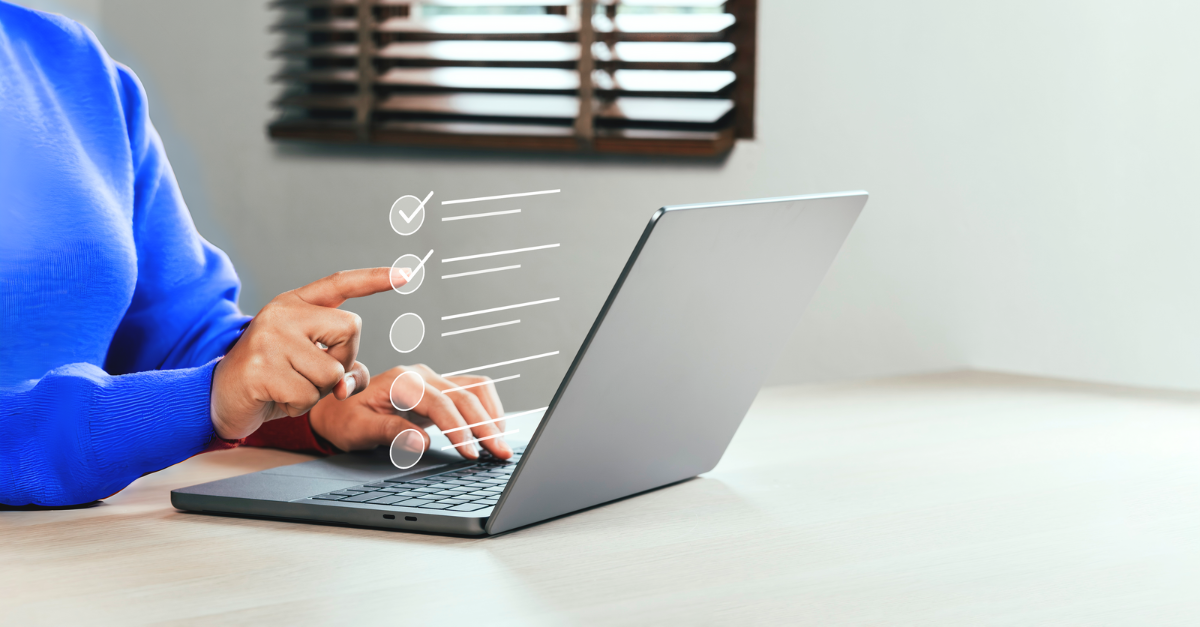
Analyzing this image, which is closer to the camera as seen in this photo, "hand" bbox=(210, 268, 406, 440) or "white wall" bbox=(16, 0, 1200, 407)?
"hand" bbox=(210, 268, 406, 440)

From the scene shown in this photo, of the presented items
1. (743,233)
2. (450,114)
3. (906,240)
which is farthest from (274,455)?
(450,114)

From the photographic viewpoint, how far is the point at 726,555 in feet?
1.84

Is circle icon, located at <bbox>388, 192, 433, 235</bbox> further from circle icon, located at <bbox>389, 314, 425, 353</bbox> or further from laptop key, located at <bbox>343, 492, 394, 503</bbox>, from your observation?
laptop key, located at <bbox>343, 492, 394, 503</bbox>

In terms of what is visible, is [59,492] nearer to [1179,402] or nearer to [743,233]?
[743,233]

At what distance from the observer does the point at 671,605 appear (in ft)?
1.56

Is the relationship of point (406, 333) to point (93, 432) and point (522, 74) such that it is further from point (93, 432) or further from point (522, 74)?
point (522, 74)

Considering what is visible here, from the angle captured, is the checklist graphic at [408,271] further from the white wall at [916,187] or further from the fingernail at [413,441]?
the white wall at [916,187]

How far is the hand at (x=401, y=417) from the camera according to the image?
0.77 m

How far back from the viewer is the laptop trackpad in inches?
28.3

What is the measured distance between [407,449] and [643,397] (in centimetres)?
16

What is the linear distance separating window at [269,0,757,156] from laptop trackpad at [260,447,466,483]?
1.01 meters

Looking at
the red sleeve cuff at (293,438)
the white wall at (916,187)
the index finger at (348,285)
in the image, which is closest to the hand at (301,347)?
the index finger at (348,285)

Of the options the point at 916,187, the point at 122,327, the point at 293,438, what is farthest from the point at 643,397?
the point at 916,187

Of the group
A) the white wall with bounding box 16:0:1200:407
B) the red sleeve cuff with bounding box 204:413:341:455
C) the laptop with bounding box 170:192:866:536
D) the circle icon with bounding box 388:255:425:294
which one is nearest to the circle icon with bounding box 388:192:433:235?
the circle icon with bounding box 388:255:425:294
